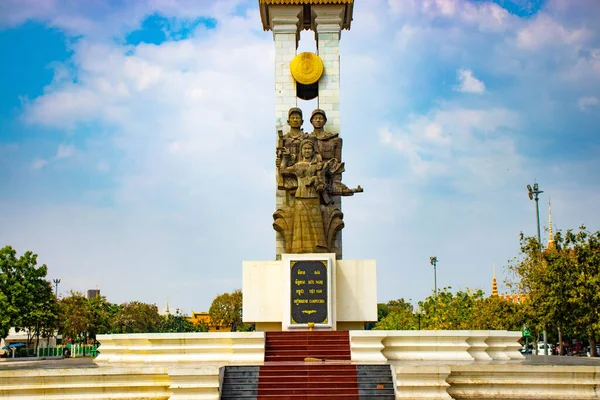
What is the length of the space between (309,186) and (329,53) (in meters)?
4.92

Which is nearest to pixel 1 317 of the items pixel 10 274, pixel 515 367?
pixel 10 274

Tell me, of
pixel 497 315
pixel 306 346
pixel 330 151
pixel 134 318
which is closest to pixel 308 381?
pixel 306 346

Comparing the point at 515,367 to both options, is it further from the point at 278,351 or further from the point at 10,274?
the point at 10,274

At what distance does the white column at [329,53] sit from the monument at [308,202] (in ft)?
0.10

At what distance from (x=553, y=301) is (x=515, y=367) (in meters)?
13.3

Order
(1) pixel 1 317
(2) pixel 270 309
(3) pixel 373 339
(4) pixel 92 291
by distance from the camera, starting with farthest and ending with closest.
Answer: (4) pixel 92 291 < (1) pixel 1 317 < (2) pixel 270 309 < (3) pixel 373 339

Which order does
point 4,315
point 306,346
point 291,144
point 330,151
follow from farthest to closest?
point 4,315 → point 330,151 → point 291,144 → point 306,346

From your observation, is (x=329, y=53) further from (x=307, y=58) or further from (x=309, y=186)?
(x=309, y=186)

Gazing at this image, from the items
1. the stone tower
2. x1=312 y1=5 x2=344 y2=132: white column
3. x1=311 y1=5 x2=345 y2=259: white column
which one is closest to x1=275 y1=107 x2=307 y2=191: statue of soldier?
→ the stone tower

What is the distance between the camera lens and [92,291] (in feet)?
269

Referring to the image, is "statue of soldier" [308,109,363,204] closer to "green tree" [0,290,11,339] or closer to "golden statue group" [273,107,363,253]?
"golden statue group" [273,107,363,253]

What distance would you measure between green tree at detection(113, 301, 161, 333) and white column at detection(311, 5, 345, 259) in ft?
117

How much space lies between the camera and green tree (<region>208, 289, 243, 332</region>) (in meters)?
53.2

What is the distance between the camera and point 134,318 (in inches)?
2045
